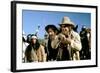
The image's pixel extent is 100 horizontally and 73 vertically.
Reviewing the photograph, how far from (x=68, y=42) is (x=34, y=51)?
27 centimetres

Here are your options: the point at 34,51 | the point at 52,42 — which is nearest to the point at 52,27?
the point at 52,42

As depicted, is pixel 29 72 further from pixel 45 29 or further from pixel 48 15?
pixel 48 15

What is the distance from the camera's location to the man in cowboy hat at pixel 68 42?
1590mm

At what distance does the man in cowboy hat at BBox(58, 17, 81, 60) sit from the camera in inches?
62.6

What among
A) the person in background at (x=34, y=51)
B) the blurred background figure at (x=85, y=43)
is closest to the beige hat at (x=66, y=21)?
the blurred background figure at (x=85, y=43)

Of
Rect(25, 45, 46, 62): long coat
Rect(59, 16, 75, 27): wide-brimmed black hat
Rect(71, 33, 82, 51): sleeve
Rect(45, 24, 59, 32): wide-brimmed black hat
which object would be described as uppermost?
Rect(59, 16, 75, 27): wide-brimmed black hat

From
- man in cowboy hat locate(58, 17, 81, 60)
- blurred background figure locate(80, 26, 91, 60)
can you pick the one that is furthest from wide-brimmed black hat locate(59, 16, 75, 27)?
blurred background figure locate(80, 26, 91, 60)

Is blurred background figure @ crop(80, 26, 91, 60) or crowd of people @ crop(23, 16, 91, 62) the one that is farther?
blurred background figure @ crop(80, 26, 91, 60)

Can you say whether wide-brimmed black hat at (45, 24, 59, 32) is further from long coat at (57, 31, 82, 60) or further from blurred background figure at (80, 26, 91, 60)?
blurred background figure at (80, 26, 91, 60)

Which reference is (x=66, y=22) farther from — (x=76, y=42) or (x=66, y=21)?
(x=76, y=42)

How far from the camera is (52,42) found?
1562 mm

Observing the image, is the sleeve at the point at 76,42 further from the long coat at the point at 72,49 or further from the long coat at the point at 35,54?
the long coat at the point at 35,54

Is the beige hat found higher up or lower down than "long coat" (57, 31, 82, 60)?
higher up

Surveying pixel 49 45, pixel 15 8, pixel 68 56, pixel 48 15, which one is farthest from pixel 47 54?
pixel 15 8
